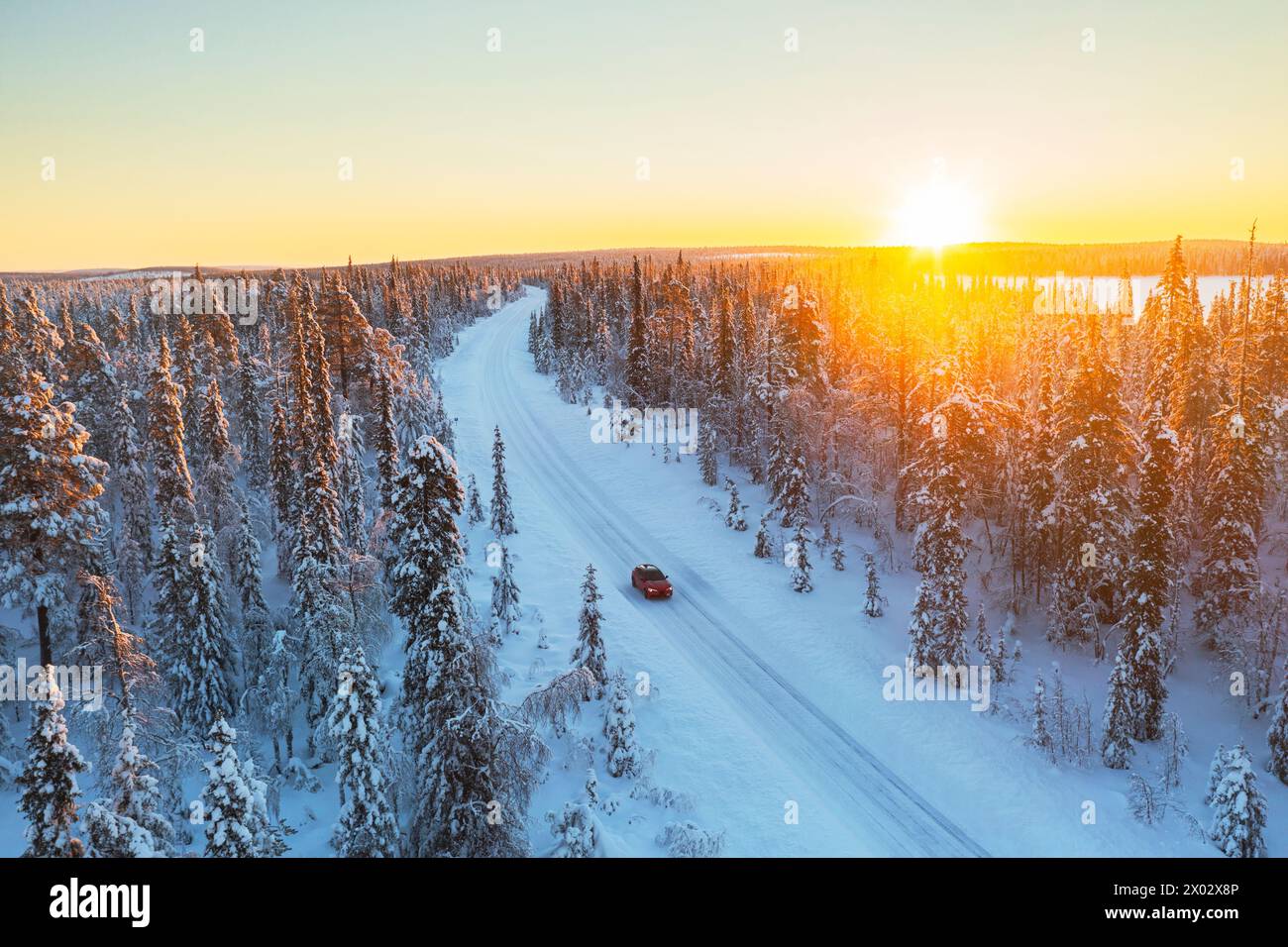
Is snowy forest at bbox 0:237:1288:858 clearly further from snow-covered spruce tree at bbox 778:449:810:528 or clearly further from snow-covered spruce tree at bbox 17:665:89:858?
snow-covered spruce tree at bbox 778:449:810:528

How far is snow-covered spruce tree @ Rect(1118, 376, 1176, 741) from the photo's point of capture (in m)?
28.8

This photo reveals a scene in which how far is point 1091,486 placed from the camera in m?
34.1

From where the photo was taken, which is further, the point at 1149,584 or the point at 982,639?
the point at 982,639

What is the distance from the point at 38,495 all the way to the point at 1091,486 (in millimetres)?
42391

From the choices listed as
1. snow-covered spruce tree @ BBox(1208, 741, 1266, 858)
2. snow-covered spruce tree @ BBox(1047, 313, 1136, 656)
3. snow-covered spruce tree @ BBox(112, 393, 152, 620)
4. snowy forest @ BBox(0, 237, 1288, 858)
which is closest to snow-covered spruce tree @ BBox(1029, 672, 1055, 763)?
snowy forest @ BBox(0, 237, 1288, 858)

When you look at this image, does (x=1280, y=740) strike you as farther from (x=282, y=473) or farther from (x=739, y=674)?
(x=282, y=473)

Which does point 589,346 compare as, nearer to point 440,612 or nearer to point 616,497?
point 616,497

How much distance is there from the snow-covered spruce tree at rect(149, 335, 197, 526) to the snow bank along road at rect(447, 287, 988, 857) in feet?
69.6

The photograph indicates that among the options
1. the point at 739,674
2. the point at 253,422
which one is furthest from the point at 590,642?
the point at 253,422

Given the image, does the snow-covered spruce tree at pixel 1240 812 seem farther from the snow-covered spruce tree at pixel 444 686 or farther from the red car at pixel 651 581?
the red car at pixel 651 581

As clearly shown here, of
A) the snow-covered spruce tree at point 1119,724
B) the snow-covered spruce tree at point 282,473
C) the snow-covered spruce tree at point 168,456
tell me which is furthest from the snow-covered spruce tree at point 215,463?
the snow-covered spruce tree at point 1119,724
